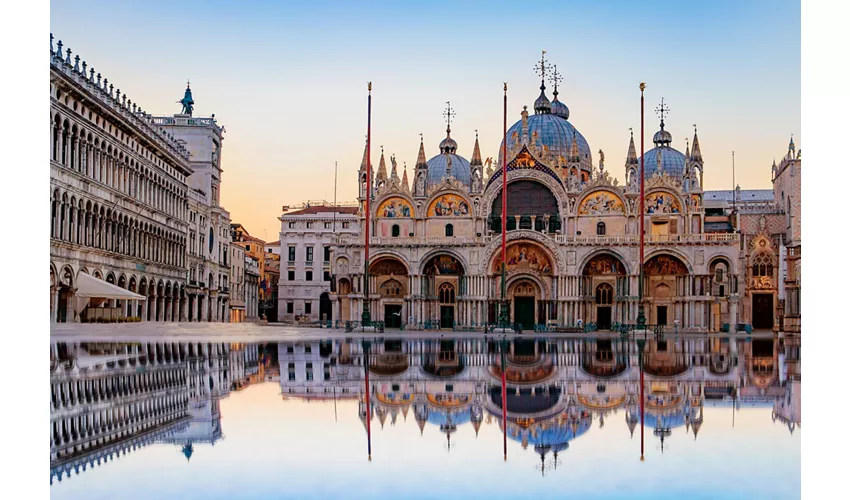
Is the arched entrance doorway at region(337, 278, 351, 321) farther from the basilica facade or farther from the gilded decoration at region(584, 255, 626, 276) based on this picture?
the gilded decoration at region(584, 255, 626, 276)

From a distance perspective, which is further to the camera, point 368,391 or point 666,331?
point 666,331

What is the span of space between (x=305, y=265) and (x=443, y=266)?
2576cm

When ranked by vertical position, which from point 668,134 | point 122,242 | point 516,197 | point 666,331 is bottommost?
point 666,331

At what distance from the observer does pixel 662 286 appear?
193 feet

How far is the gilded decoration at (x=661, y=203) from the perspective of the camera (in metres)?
59.8

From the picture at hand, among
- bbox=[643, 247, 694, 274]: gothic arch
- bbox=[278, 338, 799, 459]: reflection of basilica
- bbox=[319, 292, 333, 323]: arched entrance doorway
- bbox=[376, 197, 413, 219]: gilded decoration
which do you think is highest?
bbox=[376, 197, 413, 219]: gilded decoration

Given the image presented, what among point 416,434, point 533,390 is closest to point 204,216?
point 533,390

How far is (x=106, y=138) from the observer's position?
44.8 metres

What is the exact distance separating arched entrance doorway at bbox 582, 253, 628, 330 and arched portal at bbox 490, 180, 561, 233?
3796 mm

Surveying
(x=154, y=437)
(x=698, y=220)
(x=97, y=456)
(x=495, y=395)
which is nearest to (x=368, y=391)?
(x=495, y=395)

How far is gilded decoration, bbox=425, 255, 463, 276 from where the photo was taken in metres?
61.0

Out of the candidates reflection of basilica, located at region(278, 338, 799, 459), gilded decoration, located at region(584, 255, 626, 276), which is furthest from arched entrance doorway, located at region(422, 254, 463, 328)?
reflection of basilica, located at region(278, 338, 799, 459)
